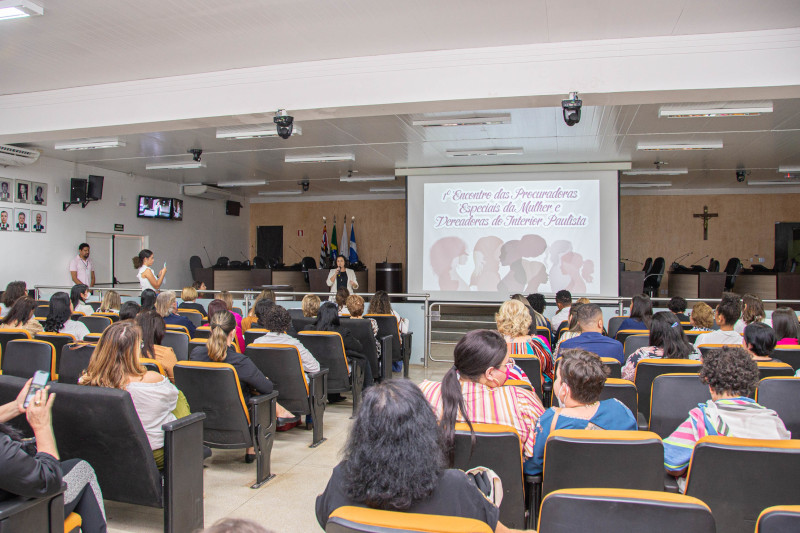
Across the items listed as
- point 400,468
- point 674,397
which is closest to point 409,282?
point 674,397

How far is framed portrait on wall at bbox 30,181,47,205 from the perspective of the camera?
9195mm

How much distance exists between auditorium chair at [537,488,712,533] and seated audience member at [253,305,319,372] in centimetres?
285

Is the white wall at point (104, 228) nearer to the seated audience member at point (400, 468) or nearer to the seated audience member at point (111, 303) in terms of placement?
the seated audience member at point (111, 303)

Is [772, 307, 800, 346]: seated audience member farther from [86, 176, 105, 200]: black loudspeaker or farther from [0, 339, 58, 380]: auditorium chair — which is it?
[86, 176, 105, 200]: black loudspeaker

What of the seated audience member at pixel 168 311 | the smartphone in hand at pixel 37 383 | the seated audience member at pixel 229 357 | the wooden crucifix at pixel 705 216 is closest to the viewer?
the smartphone in hand at pixel 37 383

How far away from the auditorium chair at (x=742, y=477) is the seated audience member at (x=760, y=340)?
6.19 ft

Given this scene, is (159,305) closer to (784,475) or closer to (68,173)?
(784,475)

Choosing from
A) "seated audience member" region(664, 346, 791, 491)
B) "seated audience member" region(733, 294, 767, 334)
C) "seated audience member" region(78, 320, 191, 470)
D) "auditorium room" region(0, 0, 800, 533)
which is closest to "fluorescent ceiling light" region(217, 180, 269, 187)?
"auditorium room" region(0, 0, 800, 533)

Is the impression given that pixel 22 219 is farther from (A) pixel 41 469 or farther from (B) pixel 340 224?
(A) pixel 41 469

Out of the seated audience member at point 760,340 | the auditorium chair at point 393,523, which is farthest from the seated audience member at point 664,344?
the auditorium chair at point 393,523

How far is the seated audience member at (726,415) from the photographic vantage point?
1.97 meters

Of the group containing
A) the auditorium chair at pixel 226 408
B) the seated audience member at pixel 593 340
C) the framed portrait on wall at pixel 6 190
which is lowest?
the auditorium chair at pixel 226 408

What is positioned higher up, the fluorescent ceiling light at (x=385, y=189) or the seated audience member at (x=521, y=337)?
the fluorescent ceiling light at (x=385, y=189)

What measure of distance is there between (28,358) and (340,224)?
40.3 feet
